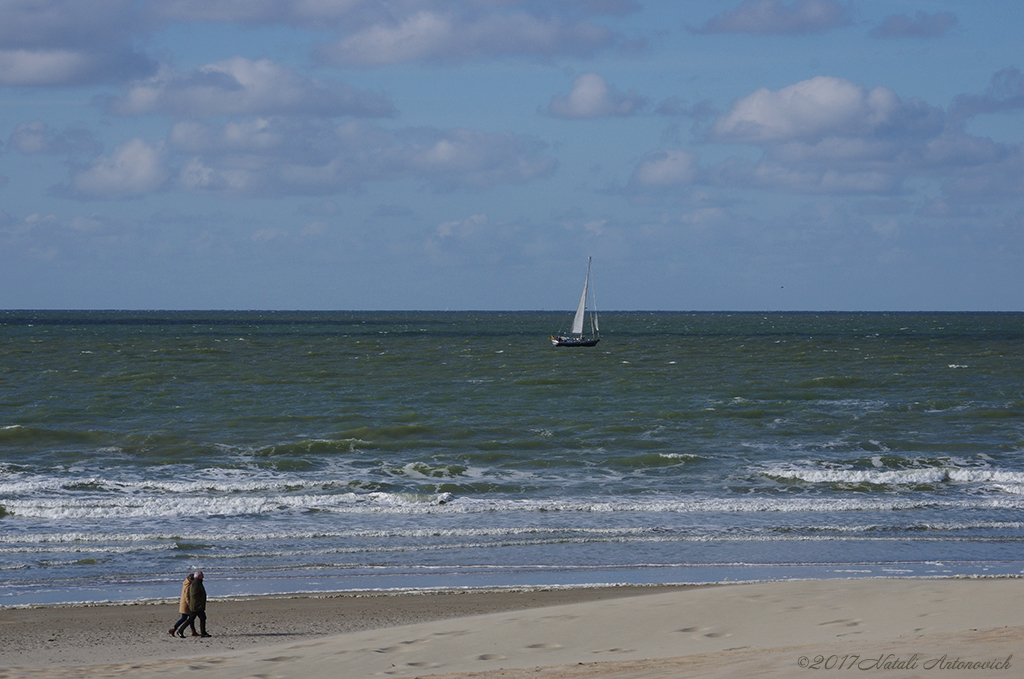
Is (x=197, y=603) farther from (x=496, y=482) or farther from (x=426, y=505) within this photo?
(x=496, y=482)

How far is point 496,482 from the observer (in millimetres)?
26766

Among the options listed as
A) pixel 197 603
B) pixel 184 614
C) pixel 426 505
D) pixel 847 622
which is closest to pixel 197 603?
pixel 197 603

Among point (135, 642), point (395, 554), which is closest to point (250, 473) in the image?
point (395, 554)

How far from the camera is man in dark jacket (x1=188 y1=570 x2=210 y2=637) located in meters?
13.6

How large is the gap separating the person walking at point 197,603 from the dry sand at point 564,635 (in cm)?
23

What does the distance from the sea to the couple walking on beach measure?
2.65 metres

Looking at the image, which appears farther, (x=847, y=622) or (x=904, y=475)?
(x=904, y=475)

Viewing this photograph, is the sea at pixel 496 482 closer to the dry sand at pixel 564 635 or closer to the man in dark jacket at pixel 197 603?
the dry sand at pixel 564 635

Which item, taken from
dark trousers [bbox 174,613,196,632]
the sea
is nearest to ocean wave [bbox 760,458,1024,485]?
the sea

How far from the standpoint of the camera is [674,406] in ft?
143

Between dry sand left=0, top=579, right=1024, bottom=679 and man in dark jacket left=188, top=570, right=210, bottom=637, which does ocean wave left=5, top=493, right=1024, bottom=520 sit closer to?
dry sand left=0, top=579, right=1024, bottom=679

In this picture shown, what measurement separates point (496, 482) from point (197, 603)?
44.6ft

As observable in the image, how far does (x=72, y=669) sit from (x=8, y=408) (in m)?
35.0

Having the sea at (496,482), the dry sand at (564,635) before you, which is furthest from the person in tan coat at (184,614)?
the sea at (496,482)
